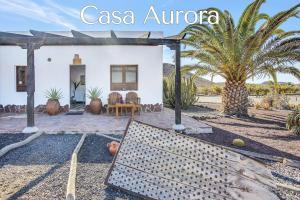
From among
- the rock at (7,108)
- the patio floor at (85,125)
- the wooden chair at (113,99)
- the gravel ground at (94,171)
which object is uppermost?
the wooden chair at (113,99)

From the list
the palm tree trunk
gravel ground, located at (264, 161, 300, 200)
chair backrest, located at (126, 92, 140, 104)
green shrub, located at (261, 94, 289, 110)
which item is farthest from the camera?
green shrub, located at (261, 94, 289, 110)

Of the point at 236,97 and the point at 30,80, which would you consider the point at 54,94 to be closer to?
the point at 30,80

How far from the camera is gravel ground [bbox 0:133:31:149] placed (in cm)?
720

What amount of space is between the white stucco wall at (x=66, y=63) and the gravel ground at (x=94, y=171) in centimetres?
579

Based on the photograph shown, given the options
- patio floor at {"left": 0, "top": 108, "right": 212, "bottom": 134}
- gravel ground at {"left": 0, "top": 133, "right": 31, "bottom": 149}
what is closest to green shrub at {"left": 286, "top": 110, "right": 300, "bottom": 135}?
patio floor at {"left": 0, "top": 108, "right": 212, "bottom": 134}

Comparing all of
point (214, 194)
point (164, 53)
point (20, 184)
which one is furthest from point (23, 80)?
point (214, 194)

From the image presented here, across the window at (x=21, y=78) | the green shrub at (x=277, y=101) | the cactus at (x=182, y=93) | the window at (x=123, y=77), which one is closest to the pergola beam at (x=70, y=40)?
the window at (x=123, y=77)

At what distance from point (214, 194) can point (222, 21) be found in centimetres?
942

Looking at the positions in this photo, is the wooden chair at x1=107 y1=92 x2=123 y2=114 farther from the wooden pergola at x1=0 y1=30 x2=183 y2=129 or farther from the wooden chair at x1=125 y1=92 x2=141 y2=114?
the wooden pergola at x1=0 y1=30 x2=183 y2=129

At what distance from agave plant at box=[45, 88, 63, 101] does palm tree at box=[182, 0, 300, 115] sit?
6467 millimetres

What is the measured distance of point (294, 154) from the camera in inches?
281

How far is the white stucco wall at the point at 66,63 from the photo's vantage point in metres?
12.7

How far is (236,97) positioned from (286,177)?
8102 millimetres

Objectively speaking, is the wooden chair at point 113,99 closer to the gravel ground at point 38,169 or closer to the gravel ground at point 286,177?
the gravel ground at point 38,169
